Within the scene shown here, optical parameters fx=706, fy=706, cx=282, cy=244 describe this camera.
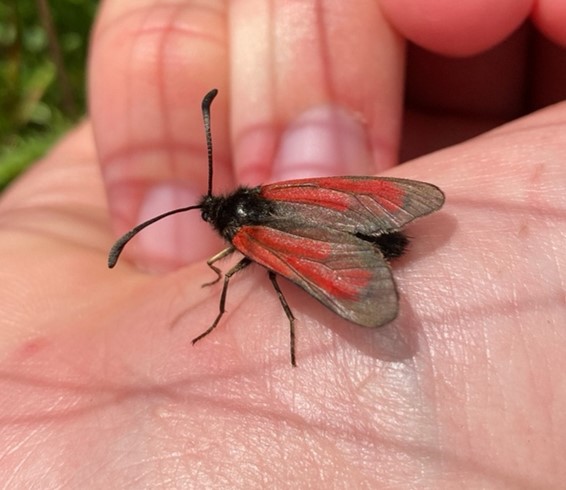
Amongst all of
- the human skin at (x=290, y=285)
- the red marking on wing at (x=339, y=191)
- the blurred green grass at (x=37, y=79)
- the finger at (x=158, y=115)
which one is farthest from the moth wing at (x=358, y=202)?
the blurred green grass at (x=37, y=79)

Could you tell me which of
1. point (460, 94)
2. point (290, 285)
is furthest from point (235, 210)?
point (460, 94)

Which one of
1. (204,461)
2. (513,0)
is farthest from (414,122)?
(204,461)

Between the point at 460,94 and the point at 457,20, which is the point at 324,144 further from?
the point at 460,94

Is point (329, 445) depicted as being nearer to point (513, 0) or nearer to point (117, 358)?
point (117, 358)

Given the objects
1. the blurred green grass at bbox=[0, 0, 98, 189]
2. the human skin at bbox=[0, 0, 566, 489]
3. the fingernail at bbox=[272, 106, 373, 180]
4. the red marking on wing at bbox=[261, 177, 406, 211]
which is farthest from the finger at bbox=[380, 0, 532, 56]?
the blurred green grass at bbox=[0, 0, 98, 189]

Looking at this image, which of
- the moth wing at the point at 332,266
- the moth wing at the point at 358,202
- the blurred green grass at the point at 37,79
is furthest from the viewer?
the blurred green grass at the point at 37,79

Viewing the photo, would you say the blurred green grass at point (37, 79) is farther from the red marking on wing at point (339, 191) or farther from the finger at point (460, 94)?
the red marking on wing at point (339, 191)
